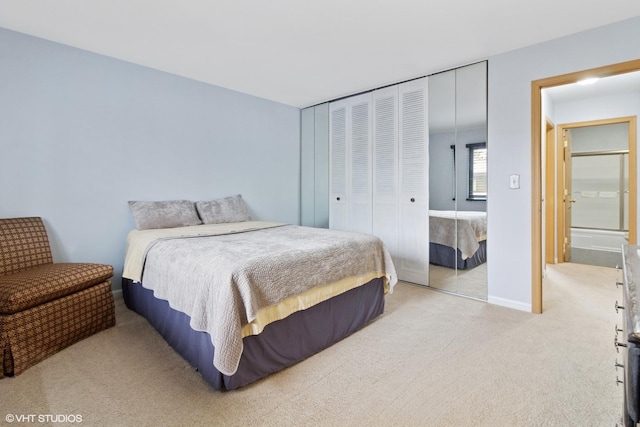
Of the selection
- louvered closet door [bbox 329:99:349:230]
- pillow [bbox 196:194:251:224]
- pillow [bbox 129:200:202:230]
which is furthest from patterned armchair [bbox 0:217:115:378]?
louvered closet door [bbox 329:99:349:230]

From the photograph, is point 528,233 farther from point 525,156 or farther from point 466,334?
point 466,334

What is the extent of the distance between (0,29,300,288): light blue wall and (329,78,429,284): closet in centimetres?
127

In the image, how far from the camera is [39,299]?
6.57 feet

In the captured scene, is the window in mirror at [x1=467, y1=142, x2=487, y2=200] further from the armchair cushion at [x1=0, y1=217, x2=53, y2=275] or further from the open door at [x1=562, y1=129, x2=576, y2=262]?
the armchair cushion at [x1=0, y1=217, x2=53, y2=275]

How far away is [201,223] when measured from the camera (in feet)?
11.5

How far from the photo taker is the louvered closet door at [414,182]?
3.47 metres

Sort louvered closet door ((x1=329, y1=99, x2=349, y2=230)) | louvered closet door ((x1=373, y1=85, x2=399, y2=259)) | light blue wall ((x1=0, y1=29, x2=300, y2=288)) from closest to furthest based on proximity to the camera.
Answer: light blue wall ((x1=0, y1=29, x2=300, y2=288)) < louvered closet door ((x1=373, y1=85, x2=399, y2=259)) < louvered closet door ((x1=329, y1=99, x2=349, y2=230))

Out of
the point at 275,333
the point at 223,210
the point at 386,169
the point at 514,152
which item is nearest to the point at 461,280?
the point at 514,152

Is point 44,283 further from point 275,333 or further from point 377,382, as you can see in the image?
point 377,382

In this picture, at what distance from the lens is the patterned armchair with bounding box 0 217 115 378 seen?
1.88 m

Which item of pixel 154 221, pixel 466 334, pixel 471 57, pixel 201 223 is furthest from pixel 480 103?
pixel 154 221

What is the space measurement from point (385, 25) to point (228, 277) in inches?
84.1

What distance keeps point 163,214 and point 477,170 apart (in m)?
3.12

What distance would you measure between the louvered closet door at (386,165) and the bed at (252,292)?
1228 millimetres
